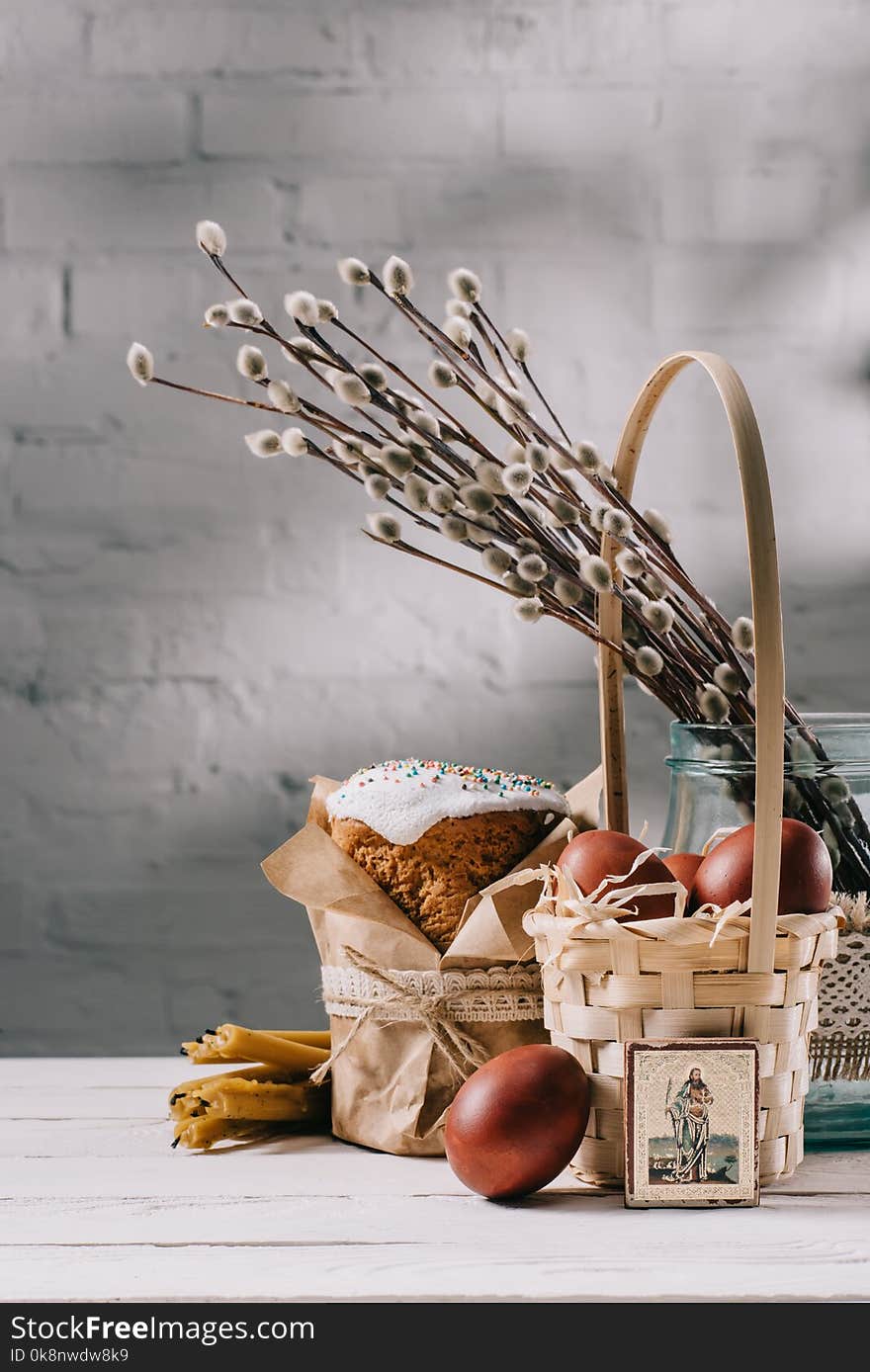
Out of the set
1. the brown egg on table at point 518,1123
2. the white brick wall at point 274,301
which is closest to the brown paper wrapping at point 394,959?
the brown egg on table at point 518,1123

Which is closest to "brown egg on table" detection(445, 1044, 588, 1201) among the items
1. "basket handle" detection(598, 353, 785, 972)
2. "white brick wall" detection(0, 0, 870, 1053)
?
"basket handle" detection(598, 353, 785, 972)

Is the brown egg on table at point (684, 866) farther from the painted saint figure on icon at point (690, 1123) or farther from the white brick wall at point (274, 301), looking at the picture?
the white brick wall at point (274, 301)

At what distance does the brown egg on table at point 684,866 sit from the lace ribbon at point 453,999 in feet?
0.41

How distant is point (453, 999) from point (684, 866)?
0.61 feet

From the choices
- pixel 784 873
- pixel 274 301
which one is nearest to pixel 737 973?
pixel 784 873

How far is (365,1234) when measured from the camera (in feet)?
2.41

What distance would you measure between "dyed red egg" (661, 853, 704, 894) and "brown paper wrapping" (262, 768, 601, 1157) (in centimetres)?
9

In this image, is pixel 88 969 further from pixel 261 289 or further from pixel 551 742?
pixel 261 289

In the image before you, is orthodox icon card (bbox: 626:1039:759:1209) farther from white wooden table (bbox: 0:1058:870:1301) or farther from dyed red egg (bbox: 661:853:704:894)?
dyed red egg (bbox: 661:853:704:894)

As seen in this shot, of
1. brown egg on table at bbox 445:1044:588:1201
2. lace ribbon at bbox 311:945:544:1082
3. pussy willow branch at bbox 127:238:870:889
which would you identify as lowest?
brown egg on table at bbox 445:1044:588:1201

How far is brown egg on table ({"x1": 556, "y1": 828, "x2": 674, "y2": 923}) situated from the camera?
0.79 metres

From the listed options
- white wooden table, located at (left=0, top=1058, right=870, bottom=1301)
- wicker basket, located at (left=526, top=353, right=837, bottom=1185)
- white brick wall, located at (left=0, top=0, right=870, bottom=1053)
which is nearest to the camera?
white wooden table, located at (left=0, top=1058, right=870, bottom=1301)
